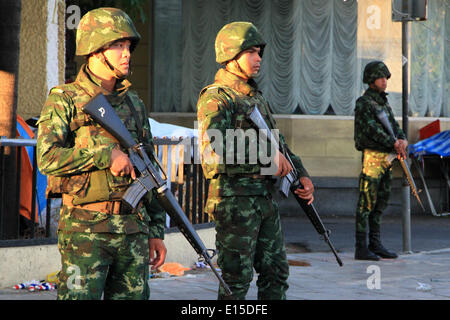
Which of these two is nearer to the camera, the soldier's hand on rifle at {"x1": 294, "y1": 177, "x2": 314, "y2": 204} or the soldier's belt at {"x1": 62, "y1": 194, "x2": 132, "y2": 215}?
the soldier's belt at {"x1": 62, "y1": 194, "x2": 132, "y2": 215}

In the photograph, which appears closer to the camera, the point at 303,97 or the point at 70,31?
the point at 70,31

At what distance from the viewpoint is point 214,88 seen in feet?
18.4

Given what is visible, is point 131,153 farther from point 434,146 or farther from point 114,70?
point 434,146

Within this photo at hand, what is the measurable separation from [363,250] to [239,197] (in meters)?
4.50

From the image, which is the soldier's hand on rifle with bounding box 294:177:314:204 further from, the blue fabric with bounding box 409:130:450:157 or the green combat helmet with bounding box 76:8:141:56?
the blue fabric with bounding box 409:130:450:157

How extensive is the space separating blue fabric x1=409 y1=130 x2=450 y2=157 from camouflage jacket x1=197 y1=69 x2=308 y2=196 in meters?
9.99

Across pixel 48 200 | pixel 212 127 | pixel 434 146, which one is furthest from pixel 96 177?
pixel 434 146

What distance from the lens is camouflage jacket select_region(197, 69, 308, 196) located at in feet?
17.9

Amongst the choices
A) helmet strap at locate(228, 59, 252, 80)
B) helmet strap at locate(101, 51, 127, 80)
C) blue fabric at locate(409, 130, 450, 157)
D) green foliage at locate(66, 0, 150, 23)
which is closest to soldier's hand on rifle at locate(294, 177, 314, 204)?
helmet strap at locate(228, 59, 252, 80)

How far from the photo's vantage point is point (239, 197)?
18.1 ft
